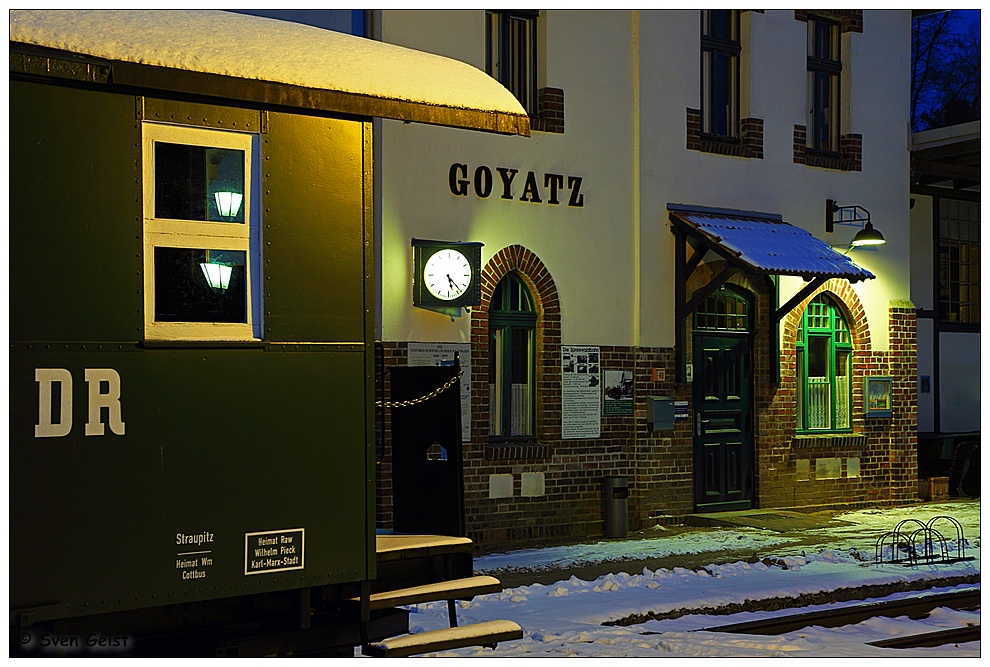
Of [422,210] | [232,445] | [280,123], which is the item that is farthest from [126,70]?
[422,210]

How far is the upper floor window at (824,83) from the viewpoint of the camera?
15922 mm

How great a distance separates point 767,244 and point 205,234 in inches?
360

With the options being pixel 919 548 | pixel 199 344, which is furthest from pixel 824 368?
pixel 199 344

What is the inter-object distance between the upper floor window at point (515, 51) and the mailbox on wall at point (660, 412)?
3324 mm

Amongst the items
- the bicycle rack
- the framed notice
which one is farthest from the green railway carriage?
the framed notice

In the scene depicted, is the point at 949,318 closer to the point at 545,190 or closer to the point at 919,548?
the point at 919,548

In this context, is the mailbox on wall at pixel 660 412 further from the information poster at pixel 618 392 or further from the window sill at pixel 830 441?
the window sill at pixel 830 441

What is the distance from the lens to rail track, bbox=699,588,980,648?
8.62 metres

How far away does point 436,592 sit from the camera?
6.84 metres

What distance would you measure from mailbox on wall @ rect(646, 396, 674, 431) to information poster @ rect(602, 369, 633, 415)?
0.21 meters

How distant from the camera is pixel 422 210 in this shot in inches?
484

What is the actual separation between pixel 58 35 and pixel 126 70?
0.31 m

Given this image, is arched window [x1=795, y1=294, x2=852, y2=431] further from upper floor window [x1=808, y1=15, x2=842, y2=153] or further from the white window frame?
the white window frame

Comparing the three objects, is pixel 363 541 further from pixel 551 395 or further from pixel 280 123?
pixel 551 395
